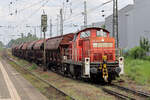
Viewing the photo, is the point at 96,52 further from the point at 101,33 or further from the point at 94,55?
the point at 101,33

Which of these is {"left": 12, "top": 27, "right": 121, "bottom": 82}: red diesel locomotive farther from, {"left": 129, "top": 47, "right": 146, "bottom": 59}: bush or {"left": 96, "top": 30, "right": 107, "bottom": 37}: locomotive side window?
{"left": 129, "top": 47, "right": 146, "bottom": 59}: bush

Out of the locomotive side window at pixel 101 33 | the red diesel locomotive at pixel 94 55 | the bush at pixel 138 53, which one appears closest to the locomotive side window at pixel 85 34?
the red diesel locomotive at pixel 94 55

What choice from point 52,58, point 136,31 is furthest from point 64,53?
point 136,31

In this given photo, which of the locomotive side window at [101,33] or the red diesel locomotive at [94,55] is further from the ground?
the locomotive side window at [101,33]

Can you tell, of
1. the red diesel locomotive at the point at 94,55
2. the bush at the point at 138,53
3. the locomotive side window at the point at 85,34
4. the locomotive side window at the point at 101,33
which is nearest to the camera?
the red diesel locomotive at the point at 94,55

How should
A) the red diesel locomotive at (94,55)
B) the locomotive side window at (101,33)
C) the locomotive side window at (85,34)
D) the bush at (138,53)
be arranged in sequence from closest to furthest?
the red diesel locomotive at (94,55)
the locomotive side window at (101,33)
the locomotive side window at (85,34)
the bush at (138,53)

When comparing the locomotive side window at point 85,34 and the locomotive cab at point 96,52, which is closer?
the locomotive cab at point 96,52

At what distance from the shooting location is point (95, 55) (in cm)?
1520

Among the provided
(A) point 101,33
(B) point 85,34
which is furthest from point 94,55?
(B) point 85,34

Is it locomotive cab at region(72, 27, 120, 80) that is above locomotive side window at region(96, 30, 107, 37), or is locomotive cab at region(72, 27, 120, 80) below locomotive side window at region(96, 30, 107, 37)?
below

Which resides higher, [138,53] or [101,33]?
[101,33]

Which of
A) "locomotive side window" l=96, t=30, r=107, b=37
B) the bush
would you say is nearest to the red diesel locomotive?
"locomotive side window" l=96, t=30, r=107, b=37

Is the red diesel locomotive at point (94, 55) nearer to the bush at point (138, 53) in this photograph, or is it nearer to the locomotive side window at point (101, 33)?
the locomotive side window at point (101, 33)

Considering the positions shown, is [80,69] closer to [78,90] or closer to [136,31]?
[78,90]
